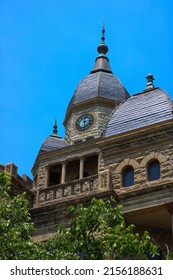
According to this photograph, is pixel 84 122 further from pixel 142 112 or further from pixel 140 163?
pixel 140 163

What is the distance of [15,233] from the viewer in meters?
17.8

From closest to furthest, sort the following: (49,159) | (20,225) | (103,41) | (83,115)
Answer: (20,225) < (49,159) < (83,115) < (103,41)

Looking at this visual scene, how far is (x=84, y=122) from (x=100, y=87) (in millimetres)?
2472

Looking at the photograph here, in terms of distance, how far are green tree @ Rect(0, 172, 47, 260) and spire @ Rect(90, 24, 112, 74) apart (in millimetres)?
21757

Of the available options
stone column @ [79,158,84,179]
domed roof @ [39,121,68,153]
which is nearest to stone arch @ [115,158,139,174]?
stone column @ [79,158,84,179]

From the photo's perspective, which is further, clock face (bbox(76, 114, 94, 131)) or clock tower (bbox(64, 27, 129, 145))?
clock face (bbox(76, 114, 94, 131))

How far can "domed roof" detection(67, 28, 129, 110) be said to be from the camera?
38156 mm

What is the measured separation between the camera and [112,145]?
93.3ft

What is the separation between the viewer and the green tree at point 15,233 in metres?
17.2

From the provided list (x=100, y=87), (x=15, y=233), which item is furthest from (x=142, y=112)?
(x=15, y=233)

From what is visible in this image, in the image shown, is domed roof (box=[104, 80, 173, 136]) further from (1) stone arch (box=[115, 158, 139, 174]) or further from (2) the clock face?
(2) the clock face
